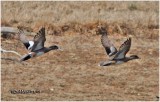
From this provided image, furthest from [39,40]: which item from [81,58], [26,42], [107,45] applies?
[81,58]

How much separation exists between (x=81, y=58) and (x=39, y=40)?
736cm

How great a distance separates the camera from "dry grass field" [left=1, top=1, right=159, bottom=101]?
46.5 ft

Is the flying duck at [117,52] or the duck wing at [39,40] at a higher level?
the duck wing at [39,40]

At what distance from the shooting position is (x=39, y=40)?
31.1ft

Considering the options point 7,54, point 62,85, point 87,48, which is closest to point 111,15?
point 87,48

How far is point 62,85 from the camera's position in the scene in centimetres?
1446

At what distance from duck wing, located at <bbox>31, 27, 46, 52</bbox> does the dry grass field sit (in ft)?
12.3

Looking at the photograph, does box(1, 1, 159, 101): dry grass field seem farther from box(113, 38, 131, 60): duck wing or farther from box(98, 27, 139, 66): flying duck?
box(113, 38, 131, 60): duck wing

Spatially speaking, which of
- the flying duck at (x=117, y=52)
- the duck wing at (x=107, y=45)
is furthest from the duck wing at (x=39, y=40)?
the duck wing at (x=107, y=45)

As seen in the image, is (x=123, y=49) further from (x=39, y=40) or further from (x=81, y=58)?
(x=81, y=58)

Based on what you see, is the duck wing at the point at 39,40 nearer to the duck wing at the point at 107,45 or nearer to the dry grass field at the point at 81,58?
the duck wing at the point at 107,45

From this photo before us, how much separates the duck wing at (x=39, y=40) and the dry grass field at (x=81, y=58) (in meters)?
3.75

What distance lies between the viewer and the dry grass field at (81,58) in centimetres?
1416

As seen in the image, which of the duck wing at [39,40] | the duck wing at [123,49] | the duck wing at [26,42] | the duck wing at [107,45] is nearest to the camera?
the duck wing at [123,49]
